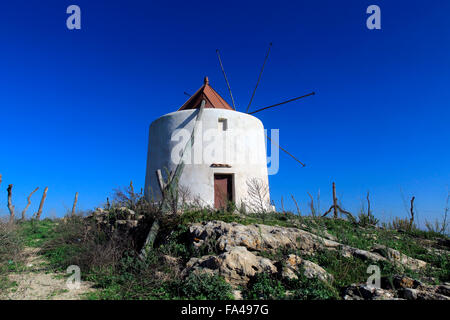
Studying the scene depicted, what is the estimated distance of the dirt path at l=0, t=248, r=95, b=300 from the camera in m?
4.40

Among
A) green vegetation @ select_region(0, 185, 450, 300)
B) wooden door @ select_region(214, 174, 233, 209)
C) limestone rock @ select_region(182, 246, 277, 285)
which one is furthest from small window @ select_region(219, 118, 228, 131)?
limestone rock @ select_region(182, 246, 277, 285)

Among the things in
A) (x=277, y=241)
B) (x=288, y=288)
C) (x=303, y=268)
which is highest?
(x=277, y=241)

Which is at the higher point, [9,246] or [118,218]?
[118,218]

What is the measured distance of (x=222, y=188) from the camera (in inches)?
406

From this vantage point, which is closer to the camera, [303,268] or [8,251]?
[303,268]

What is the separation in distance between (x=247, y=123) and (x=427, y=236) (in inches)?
293

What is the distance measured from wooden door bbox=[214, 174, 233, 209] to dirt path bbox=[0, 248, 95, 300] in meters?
5.71

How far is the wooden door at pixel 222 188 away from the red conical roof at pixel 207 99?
3.60 m

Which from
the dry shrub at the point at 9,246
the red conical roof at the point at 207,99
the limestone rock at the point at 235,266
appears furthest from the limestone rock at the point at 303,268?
the red conical roof at the point at 207,99

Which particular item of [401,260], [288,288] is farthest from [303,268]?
[401,260]

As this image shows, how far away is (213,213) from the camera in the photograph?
7.31m

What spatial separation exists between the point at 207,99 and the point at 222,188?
452 cm

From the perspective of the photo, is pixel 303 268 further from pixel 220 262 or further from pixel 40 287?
pixel 40 287

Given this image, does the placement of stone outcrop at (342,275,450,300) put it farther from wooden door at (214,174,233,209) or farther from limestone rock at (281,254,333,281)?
wooden door at (214,174,233,209)
